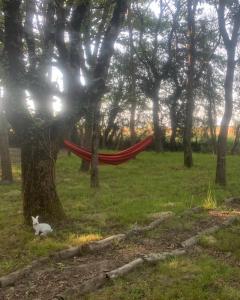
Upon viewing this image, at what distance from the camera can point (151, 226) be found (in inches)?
239

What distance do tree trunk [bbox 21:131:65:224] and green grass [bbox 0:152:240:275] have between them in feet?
1.05

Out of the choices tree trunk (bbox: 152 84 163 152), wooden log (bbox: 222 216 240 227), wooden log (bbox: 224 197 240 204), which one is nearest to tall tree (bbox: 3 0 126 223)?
wooden log (bbox: 222 216 240 227)

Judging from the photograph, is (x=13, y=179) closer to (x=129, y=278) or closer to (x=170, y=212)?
(x=170, y=212)

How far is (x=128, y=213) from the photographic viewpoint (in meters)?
6.92

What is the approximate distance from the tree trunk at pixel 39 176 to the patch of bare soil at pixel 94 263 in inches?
52.9

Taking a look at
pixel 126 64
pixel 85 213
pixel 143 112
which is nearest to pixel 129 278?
A: pixel 85 213

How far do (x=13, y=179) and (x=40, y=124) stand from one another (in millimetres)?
5549

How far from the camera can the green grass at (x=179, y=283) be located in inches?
152

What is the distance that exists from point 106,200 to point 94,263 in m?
3.48

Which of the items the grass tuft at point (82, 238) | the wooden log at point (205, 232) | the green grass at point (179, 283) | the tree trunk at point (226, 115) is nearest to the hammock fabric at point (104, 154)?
the tree trunk at point (226, 115)

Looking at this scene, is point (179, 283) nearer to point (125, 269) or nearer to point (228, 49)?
point (125, 269)

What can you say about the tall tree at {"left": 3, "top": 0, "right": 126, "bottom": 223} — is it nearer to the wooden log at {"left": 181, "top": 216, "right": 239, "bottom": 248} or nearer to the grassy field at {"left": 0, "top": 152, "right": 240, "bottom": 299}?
the grassy field at {"left": 0, "top": 152, "right": 240, "bottom": 299}

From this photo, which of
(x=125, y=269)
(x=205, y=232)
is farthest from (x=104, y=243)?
(x=205, y=232)

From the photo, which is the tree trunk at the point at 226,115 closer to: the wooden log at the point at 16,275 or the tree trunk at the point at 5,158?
the tree trunk at the point at 5,158
